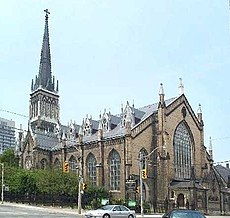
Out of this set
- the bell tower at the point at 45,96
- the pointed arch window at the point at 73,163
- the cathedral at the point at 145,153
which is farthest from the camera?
the bell tower at the point at 45,96

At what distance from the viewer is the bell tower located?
4161 inches

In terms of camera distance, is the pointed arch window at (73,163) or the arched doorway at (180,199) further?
the pointed arch window at (73,163)

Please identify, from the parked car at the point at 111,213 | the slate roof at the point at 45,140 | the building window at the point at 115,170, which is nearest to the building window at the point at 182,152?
the building window at the point at 115,170

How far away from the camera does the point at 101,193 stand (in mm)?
65750

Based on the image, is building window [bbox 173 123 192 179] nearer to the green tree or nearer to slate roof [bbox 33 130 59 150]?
slate roof [bbox 33 130 59 150]

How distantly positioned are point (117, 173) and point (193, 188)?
37.5 feet

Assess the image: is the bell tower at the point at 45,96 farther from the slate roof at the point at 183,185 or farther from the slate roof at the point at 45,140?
the slate roof at the point at 183,185

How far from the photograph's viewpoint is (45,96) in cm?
10938

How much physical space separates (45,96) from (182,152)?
44.9m

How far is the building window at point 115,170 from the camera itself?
69188 millimetres

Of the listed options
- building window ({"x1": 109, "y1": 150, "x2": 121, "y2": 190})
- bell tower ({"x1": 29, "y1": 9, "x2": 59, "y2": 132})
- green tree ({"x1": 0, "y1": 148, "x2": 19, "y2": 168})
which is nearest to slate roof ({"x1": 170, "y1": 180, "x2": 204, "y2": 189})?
building window ({"x1": 109, "y1": 150, "x2": 121, "y2": 190})

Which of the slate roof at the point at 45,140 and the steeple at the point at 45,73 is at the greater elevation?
the steeple at the point at 45,73

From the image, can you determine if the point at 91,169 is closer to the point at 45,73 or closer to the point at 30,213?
the point at 30,213

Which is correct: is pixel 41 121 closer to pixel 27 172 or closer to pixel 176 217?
pixel 27 172
